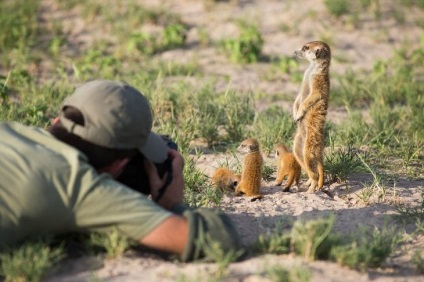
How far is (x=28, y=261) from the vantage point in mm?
4258

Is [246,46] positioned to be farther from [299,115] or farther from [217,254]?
[217,254]

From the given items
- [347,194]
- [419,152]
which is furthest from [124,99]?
[419,152]

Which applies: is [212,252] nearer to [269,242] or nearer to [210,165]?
[269,242]

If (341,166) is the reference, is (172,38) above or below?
above

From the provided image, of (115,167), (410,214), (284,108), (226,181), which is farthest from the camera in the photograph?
(284,108)

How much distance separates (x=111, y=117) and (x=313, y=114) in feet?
7.65

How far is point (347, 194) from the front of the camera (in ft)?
20.5

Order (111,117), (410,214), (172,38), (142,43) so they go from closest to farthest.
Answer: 1. (111,117)
2. (410,214)
3. (142,43)
4. (172,38)

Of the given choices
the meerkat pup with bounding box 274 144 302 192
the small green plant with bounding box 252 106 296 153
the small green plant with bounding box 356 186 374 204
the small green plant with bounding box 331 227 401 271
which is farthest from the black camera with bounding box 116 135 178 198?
the small green plant with bounding box 252 106 296 153

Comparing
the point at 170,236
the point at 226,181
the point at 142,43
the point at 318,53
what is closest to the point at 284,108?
the point at 318,53

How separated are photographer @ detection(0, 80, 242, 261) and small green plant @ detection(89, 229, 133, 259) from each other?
2.2 inches

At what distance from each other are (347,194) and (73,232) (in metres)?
2.47

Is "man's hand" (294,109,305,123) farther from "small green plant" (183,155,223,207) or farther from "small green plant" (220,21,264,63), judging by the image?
"small green plant" (220,21,264,63)

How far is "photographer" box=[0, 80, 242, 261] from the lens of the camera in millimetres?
4262
